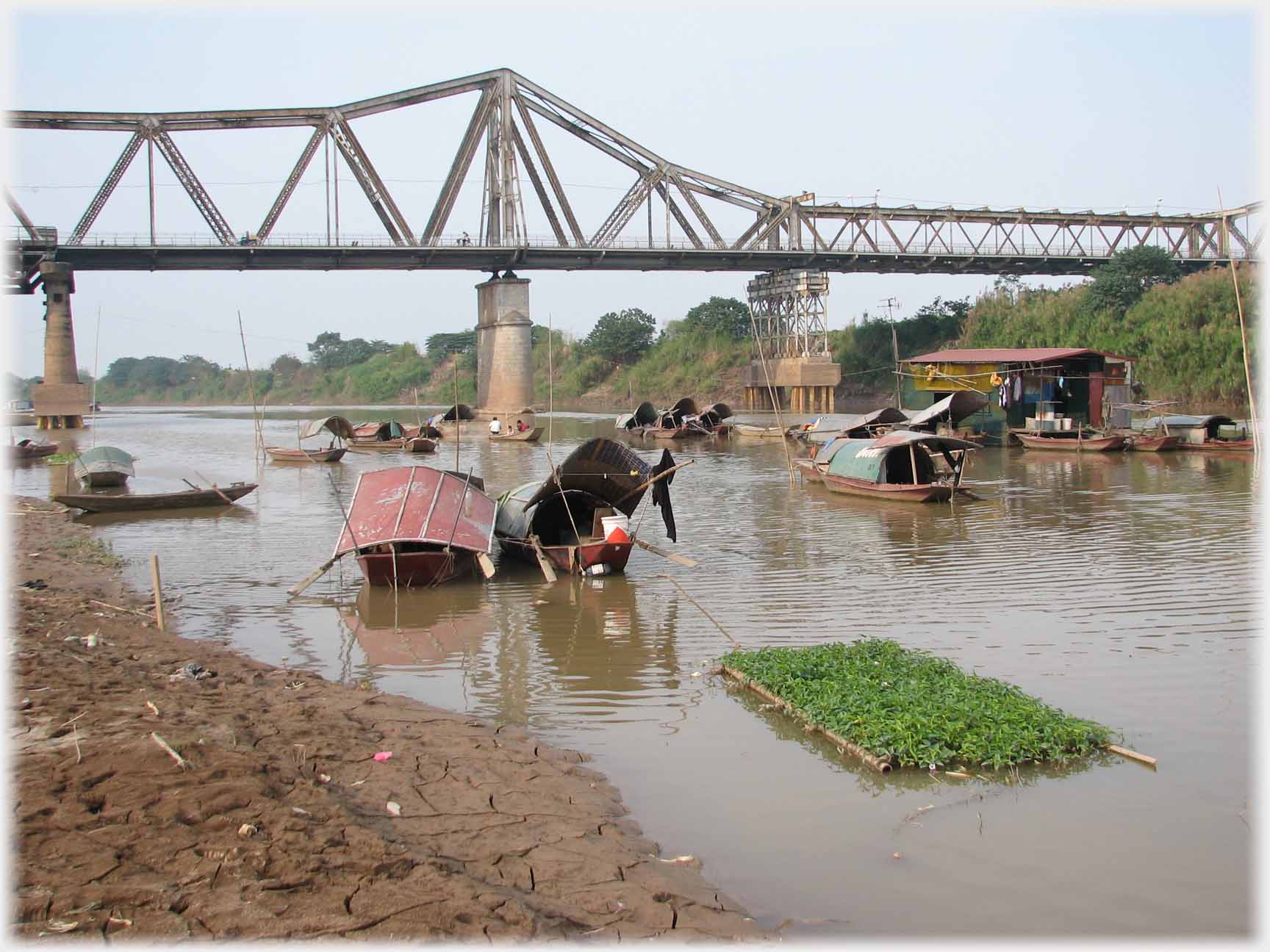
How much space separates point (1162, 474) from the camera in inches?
933

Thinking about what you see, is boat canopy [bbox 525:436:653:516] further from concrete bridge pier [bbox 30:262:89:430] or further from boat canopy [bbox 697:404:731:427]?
concrete bridge pier [bbox 30:262:89:430]

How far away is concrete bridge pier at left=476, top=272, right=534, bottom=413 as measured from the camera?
49.5 meters

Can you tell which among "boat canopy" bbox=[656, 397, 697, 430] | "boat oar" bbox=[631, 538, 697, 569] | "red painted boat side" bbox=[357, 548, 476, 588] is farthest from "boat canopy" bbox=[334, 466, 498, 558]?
"boat canopy" bbox=[656, 397, 697, 430]

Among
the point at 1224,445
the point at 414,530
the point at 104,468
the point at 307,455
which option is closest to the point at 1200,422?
the point at 1224,445

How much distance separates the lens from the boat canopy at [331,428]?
31.4 metres

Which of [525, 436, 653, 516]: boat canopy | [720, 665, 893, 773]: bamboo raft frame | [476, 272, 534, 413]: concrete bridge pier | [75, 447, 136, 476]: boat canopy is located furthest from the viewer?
[476, 272, 534, 413]: concrete bridge pier

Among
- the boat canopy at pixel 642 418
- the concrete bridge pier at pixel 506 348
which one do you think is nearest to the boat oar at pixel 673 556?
the boat canopy at pixel 642 418

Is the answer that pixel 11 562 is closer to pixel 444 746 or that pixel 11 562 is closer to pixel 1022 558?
pixel 444 746

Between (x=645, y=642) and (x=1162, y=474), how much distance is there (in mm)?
18222

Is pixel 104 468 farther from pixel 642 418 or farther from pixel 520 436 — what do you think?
pixel 642 418

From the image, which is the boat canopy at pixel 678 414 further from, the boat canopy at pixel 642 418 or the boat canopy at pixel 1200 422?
the boat canopy at pixel 1200 422

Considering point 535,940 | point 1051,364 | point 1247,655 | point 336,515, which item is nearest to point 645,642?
point 1247,655

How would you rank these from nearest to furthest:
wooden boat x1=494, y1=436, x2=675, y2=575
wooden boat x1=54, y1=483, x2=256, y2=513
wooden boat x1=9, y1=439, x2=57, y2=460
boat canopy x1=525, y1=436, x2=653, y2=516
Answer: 1. wooden boat x1=494, y1=436, x2=675, y2=575
2. boat canopy x1=525, y1=436, x2=653, y2=516
3. wooden boat x1=54, y1=483, x2=256, y2=513
4. wooden boat x1=9, y1=439, x2=57, y2=460

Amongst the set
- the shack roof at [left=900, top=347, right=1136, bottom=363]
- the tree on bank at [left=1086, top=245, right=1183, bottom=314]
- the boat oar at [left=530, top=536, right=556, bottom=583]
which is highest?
the tree on bank at [left=1086, top=245, right=1183, bottom=314]
